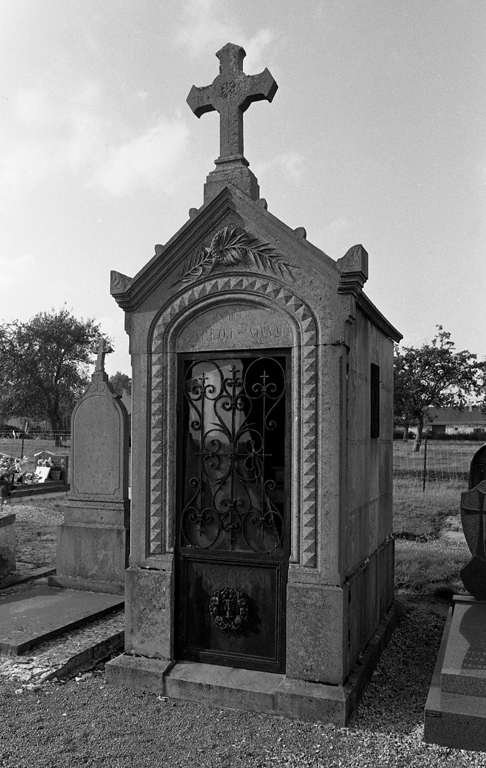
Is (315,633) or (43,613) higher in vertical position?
(315,633)

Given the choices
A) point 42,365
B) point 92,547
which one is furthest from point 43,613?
point 42,365

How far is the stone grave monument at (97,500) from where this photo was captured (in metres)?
7.28

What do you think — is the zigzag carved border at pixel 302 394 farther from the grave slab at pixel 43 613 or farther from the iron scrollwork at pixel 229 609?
the grave slab at pixel 43 613

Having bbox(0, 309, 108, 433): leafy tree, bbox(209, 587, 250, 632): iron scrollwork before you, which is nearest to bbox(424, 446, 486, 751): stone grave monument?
bbox(209, 587, 250, 632): iron scrollwork

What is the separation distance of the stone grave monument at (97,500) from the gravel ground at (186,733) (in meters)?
2.46

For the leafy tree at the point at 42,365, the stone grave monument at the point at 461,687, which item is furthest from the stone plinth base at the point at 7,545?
the leafy tree at the point at 42,365

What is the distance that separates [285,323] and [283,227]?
696 millimetres

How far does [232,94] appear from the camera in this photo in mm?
4977

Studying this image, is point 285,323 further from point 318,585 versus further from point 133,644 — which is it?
point 133,644

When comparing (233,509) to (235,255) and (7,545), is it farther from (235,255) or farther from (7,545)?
(7,545)

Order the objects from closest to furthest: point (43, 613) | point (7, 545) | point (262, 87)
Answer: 1. point (262, 87)
2. point (43, 613)
3. point (7, 545)

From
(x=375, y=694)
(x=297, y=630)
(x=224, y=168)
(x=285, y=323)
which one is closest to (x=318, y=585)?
(x=297, y=630)

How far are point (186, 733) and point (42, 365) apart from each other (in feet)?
145

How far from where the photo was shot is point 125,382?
314 ft
